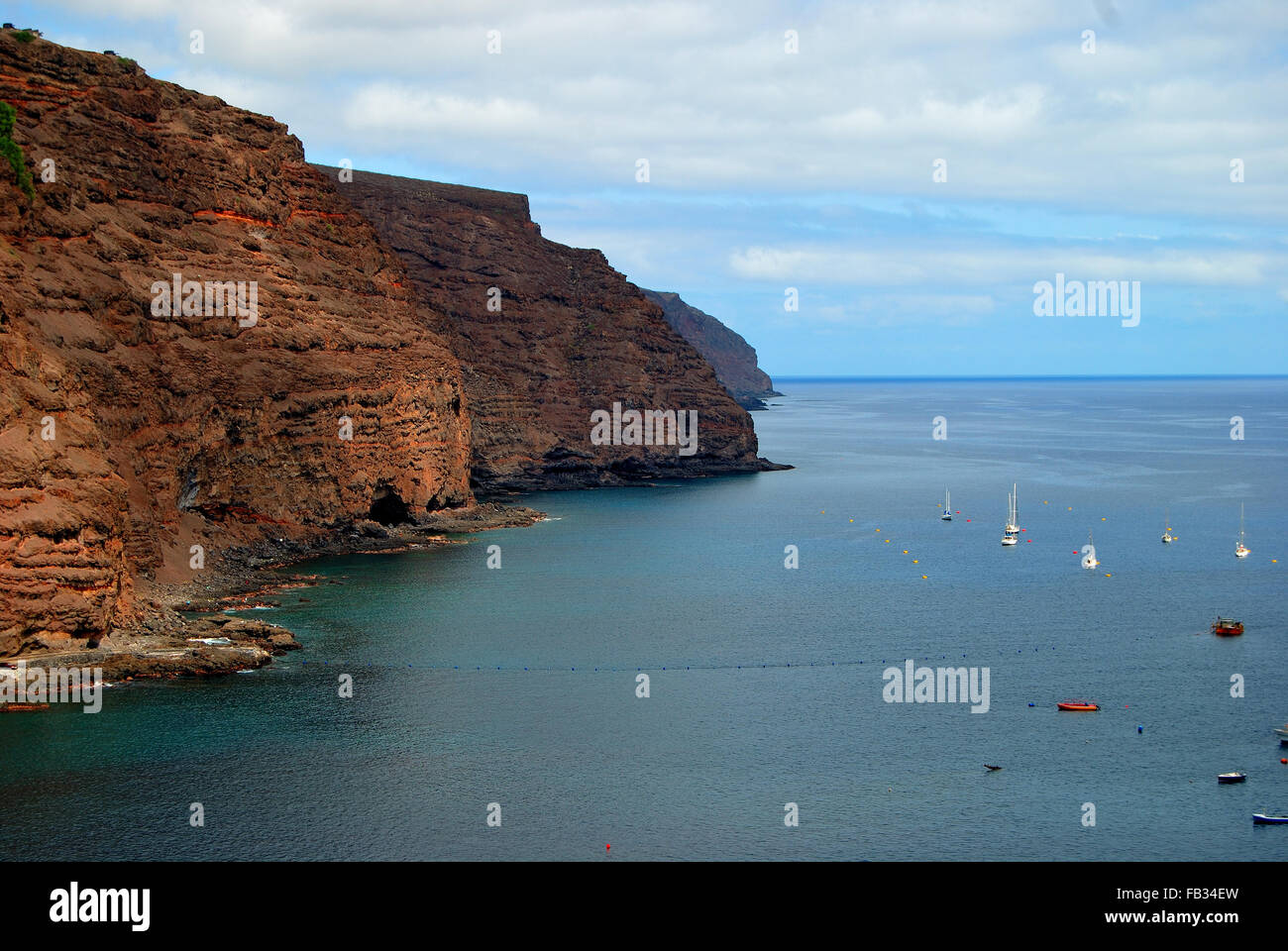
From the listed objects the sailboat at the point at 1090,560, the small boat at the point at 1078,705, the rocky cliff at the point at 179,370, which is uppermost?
the rocky cliff at the point at 179,370

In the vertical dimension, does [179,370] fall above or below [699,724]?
above

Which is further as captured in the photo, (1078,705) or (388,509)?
(388,509)

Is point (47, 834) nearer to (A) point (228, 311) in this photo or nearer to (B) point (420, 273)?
(A) point (228, 311)

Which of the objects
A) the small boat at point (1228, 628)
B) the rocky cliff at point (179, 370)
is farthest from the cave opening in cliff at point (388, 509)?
the small boat at point (1228, 628)

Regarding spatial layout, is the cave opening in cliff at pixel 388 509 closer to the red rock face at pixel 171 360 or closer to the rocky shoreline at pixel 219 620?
the red rock face at pixel 171 360

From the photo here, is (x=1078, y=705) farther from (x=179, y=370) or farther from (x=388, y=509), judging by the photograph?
(x=388, y=509)

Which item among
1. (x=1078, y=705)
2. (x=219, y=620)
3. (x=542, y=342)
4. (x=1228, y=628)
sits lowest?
(x=1078, y=705)

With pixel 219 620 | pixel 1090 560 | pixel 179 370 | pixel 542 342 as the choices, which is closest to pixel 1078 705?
pixel 1090 560
